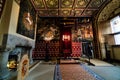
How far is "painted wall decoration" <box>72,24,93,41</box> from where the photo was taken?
7930 millimetres

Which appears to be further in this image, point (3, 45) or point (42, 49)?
point (42, 49)

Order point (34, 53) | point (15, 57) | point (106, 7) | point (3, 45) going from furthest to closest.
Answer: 1. point (34, 53)
2. point (106, 7)
3. point (15, 57)
4. point (3, 45)

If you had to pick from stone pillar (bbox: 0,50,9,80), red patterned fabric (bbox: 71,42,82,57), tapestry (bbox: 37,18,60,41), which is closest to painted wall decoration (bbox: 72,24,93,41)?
red patterned fabric (bbox: 71,42,82,57)

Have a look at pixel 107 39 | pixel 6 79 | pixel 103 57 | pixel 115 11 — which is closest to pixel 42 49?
pixel 6 79

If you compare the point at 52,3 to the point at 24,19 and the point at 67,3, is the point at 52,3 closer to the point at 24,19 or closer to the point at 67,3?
the point at 67,3

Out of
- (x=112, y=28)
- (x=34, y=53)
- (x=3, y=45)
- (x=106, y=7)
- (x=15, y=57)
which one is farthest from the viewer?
(x=34, y=53)

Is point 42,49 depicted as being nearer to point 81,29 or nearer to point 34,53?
point 34,53

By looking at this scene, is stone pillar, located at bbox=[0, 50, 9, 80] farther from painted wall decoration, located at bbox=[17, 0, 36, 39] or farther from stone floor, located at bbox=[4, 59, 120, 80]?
painted wall decoration, located at bbox=[17, 0, 36, 39]

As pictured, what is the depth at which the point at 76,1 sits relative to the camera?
18.3ft

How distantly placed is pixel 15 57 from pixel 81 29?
634 cm

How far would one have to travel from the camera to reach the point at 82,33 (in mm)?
7988

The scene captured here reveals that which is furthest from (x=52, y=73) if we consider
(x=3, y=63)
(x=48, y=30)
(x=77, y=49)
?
(x=48, y=30)

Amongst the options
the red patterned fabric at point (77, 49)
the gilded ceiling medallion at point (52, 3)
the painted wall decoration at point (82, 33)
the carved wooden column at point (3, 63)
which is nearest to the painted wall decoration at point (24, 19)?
the carved wooden column at point (3, 63)

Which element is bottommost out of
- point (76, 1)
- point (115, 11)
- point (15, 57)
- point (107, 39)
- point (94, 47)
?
point (15, 57)
